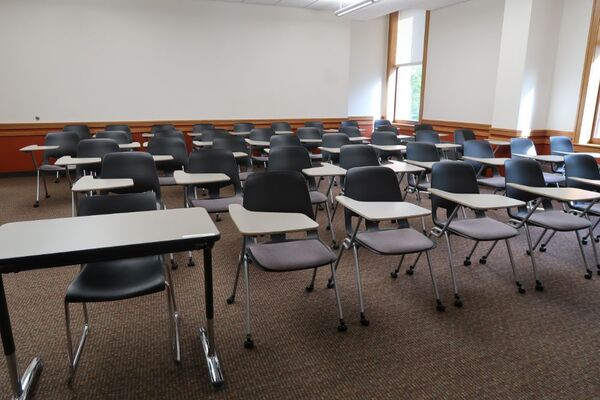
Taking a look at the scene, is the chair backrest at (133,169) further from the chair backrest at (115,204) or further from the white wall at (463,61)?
the white wall at (463,61)

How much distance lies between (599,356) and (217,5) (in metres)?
8.35

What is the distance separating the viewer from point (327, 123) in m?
9.67

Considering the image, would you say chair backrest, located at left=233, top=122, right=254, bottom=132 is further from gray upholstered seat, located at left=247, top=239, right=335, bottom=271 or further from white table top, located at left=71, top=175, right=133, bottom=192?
gray upholstered seat, located at left=247, top=239, right=335, bottom=271

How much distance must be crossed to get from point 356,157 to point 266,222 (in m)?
2.34

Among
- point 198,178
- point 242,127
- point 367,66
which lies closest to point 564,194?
point 198,178

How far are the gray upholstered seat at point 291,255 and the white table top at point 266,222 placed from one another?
0.23 m

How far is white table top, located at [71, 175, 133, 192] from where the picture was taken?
317 cm

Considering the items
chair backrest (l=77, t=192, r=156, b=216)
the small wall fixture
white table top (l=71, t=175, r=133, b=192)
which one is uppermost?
the small wall fixture

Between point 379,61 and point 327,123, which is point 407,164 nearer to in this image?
point 327,123

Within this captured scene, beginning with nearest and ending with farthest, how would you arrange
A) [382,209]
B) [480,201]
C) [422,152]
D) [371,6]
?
1. [382,209]
2. [480,201]
3. [422,152]
4. [371,6]

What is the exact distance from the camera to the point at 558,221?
3.37 m

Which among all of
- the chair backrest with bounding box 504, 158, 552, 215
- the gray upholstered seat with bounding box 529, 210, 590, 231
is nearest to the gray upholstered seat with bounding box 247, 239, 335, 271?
the gray upholstered seat with bounding box 529, 210, 590, 231

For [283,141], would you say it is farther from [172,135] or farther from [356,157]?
[172,135]

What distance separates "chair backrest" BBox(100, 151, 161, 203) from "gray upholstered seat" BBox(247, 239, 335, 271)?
152 centimetres
